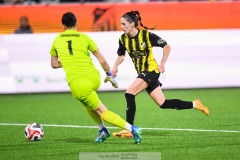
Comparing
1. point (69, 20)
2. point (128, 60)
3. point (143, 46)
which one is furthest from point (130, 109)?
point (128, 60)

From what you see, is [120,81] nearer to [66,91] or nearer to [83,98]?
[66,91]

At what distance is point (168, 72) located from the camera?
1812 cm

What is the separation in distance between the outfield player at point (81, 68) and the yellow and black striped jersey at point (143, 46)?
1.21 metres

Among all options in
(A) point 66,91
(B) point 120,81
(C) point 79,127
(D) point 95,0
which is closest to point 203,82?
(B) point 120,81

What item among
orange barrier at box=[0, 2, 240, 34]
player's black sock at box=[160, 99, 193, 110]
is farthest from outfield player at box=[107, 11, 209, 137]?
orange barrier at box=[0, 2, 240, 34]

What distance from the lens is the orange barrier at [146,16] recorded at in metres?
19.2

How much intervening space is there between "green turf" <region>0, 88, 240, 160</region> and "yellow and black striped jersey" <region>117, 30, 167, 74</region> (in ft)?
3.74

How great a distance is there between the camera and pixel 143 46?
11.0 metres

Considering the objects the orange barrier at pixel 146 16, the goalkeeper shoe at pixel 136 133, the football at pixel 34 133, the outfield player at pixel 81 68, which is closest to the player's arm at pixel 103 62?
the outfield player at pixel 81 68

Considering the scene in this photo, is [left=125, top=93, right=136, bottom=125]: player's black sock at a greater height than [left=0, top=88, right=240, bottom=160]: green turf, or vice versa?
[left=125, top=93, right=136, bottom=125]: player's black sock

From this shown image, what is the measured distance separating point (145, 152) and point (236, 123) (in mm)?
3677

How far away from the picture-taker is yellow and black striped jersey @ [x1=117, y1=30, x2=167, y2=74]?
11.0 meters

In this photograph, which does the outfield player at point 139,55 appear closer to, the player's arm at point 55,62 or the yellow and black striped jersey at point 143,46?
the yellow and black striped jersey at point 143,46

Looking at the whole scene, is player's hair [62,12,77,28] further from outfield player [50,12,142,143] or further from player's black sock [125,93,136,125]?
player's black sock [125,93,136,125]
